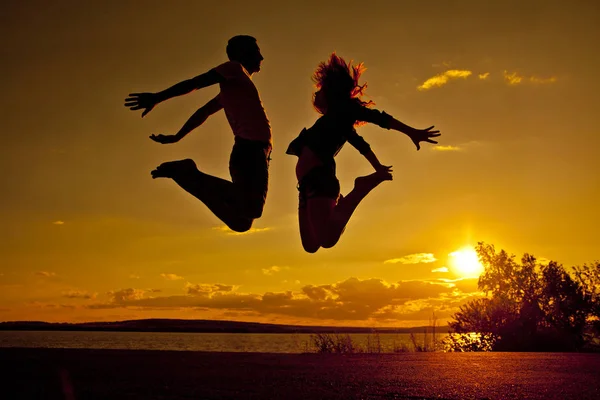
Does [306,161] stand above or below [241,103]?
below

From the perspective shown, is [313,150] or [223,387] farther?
[223,387]

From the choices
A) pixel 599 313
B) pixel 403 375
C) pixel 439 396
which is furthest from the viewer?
pixel 599 313

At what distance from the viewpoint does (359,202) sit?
19.8ft

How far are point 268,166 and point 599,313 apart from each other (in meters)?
29.4

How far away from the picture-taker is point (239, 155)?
5.30 metres

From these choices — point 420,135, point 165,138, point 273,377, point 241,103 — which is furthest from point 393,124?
point 273,377

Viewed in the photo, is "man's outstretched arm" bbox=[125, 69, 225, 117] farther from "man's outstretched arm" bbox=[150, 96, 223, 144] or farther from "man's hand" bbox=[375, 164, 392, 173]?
"man's hand" bbox=[375, 164, 392, 173]

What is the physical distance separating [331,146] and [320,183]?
0.42 meters

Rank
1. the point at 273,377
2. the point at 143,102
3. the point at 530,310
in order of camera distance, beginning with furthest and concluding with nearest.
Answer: the point at 530,310 < the point at 273,377 < the point at 143,102

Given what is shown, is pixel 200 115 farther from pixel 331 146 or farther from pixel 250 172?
pixel 331 146

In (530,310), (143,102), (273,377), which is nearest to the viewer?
(143,102)

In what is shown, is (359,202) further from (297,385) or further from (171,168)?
(297,385)

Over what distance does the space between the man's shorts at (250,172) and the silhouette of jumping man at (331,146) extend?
0.64 metres

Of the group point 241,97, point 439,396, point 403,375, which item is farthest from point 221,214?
point 403,375
